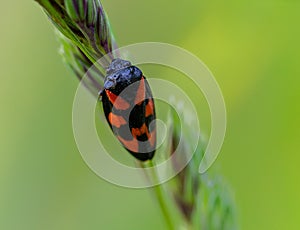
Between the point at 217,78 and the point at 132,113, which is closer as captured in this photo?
the point at 132,113

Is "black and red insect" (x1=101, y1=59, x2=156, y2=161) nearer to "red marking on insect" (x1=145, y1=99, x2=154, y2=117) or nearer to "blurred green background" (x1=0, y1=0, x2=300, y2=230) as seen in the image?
"red marking on insect" (x1=145, y1=99, x2=154, y2=117)

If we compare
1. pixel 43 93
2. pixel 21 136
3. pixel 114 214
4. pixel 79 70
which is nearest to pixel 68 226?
pixel 114 214

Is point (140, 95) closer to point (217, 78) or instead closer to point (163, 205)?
point (163, 205)

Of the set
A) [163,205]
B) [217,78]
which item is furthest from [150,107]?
[217,78]

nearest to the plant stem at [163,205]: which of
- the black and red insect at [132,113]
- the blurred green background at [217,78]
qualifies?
the black and red insect at [132,113]

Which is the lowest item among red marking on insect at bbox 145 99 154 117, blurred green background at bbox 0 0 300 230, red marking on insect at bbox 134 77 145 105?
red marking on insect at bbox 145 99 154 117

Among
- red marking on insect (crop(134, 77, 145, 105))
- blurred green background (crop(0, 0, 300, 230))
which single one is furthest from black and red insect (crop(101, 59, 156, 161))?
blurred green background (crop(0, 0, 300, 230))

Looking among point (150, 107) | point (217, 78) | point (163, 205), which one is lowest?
point (163, 205)
